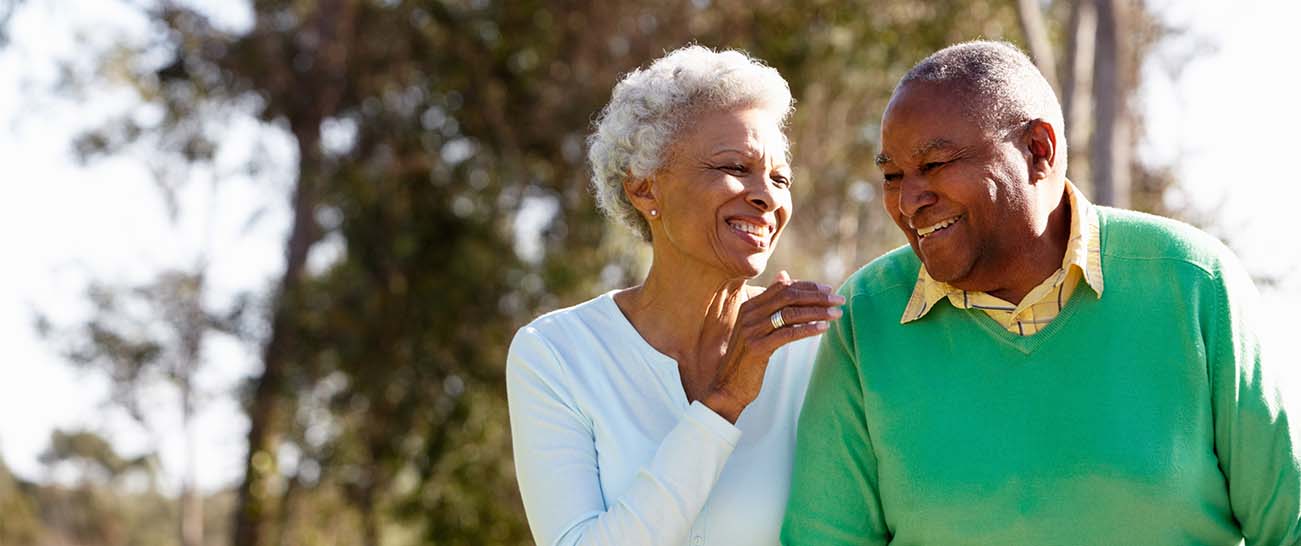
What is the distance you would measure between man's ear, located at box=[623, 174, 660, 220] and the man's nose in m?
0.81

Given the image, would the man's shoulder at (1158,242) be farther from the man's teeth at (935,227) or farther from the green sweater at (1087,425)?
the man's teeth at (935,227)

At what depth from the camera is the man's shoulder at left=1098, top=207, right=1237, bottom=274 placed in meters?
2.48

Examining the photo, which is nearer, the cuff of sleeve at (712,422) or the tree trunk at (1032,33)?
the cuff of sleeve at (712,422)

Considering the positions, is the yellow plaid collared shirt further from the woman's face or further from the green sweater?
the woman's face

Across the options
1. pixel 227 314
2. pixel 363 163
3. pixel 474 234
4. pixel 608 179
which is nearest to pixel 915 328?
pixel 608 179

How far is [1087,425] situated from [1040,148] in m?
0.49

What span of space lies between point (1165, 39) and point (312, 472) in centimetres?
925

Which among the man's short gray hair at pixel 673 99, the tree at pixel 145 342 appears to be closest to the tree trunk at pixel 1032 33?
the man's short gray hair at pixel 673 99

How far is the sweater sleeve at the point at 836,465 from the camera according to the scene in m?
2.64

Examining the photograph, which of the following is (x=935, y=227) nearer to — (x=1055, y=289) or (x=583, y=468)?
(x=1055, y=289)

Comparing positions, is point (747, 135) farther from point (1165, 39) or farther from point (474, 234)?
point (474, 234)

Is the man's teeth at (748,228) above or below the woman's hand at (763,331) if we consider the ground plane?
above

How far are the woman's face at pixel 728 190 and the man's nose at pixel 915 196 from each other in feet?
1.81

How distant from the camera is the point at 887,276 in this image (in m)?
2.83
